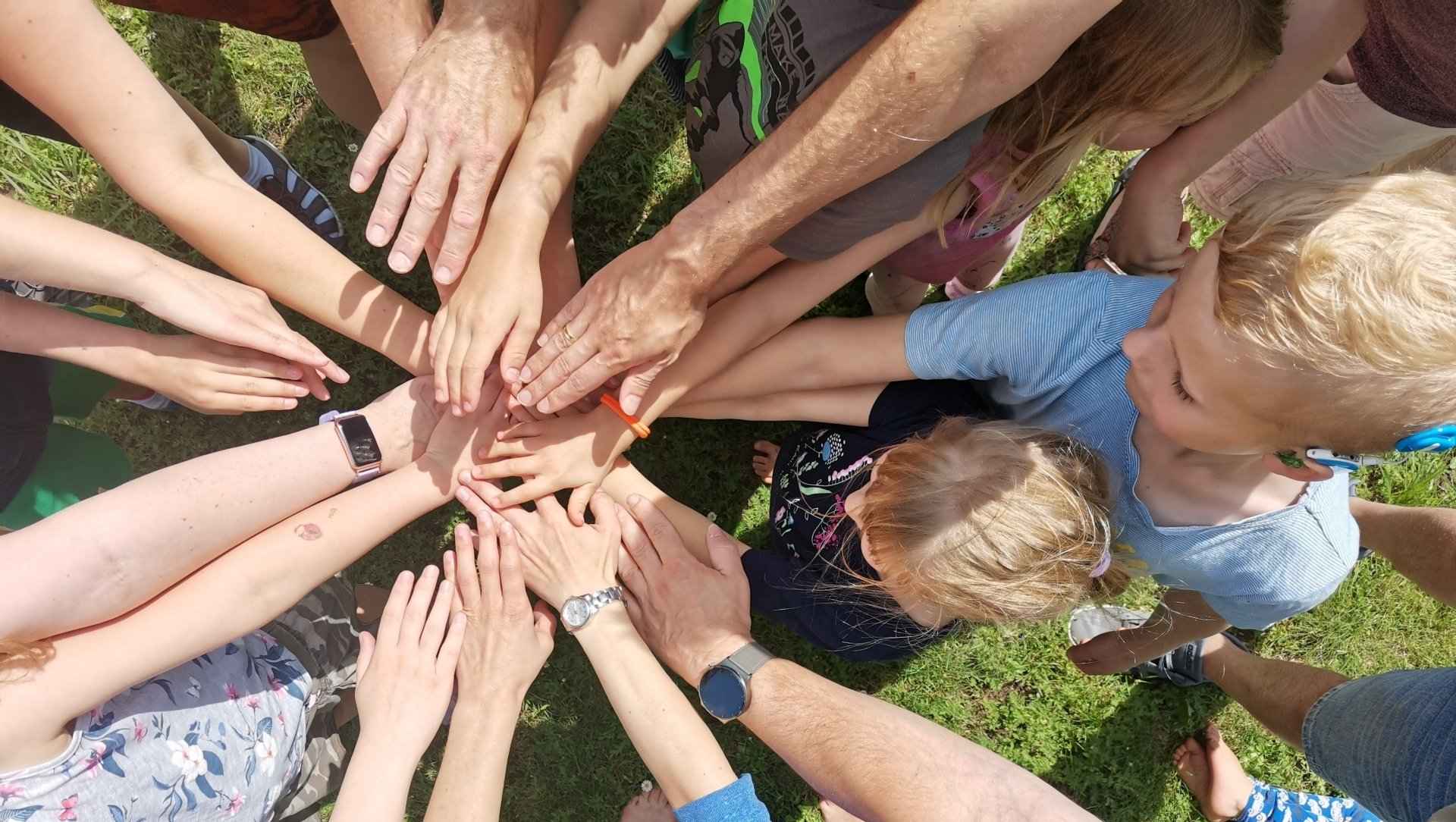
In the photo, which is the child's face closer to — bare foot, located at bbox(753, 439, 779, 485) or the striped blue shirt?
the striped blue shirt

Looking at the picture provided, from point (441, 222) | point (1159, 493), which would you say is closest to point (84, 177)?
point (441, 222)

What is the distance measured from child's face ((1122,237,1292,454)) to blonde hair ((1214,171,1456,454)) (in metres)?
0.03

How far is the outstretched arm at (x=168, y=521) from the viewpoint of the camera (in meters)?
1.74

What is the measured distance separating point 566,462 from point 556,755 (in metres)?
1.29

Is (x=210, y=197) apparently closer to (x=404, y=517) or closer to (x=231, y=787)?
(x=404, y=517)

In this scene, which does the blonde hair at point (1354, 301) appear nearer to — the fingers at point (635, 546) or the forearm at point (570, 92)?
the forearm at point (570, 92)

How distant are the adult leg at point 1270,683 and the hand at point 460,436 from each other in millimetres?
2641

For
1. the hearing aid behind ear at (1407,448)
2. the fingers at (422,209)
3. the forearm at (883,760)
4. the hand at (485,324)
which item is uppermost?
the fingers at (422,209)

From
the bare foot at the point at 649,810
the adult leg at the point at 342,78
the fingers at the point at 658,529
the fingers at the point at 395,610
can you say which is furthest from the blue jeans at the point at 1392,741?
the adult leg at the point at 342,78

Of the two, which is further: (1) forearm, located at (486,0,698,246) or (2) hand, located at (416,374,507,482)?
(2) hand, located at (416,374,507,482)

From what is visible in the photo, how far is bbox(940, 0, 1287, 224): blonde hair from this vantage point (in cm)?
151

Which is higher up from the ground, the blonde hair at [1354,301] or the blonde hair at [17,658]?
the blonde hair at [17,658]

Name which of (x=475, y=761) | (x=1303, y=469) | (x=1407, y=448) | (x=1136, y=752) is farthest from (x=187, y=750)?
(x=1136, y=752)

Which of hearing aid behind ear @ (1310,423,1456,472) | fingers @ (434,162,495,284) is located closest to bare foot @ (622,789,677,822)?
fingers @ (434,162,495,284)
